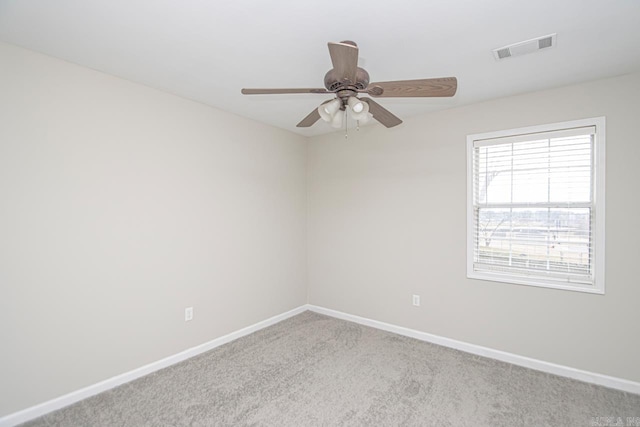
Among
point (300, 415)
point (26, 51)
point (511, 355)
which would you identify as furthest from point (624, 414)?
point (26, 51)

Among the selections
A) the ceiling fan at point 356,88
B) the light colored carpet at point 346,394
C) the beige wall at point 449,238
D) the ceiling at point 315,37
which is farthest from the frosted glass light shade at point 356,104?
the light colored carpet at point 346,394

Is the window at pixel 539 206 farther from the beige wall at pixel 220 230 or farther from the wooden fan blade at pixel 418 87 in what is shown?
the wooden fan blade at pixel 418 87

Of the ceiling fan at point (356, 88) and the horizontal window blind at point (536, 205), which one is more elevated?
the ceiling fan at point (356, 88)

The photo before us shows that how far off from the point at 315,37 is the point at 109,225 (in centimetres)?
213

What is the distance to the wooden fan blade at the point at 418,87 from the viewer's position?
1646 mm

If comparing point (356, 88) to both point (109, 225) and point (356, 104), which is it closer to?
point (356, 104)

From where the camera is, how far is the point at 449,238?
10.5 ft

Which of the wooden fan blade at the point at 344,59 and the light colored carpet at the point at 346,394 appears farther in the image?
the light colored carpet at the point at 346,394

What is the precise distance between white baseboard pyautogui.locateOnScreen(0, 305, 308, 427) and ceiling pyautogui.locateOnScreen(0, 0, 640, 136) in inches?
96.6

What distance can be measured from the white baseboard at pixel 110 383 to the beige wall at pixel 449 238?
57.5 inches

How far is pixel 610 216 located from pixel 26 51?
4507mm

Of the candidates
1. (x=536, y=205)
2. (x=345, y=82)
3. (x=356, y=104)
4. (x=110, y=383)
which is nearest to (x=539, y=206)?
(x=536, y=205)

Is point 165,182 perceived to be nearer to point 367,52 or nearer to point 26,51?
point 26,51

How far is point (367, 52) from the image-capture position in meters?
2.09
